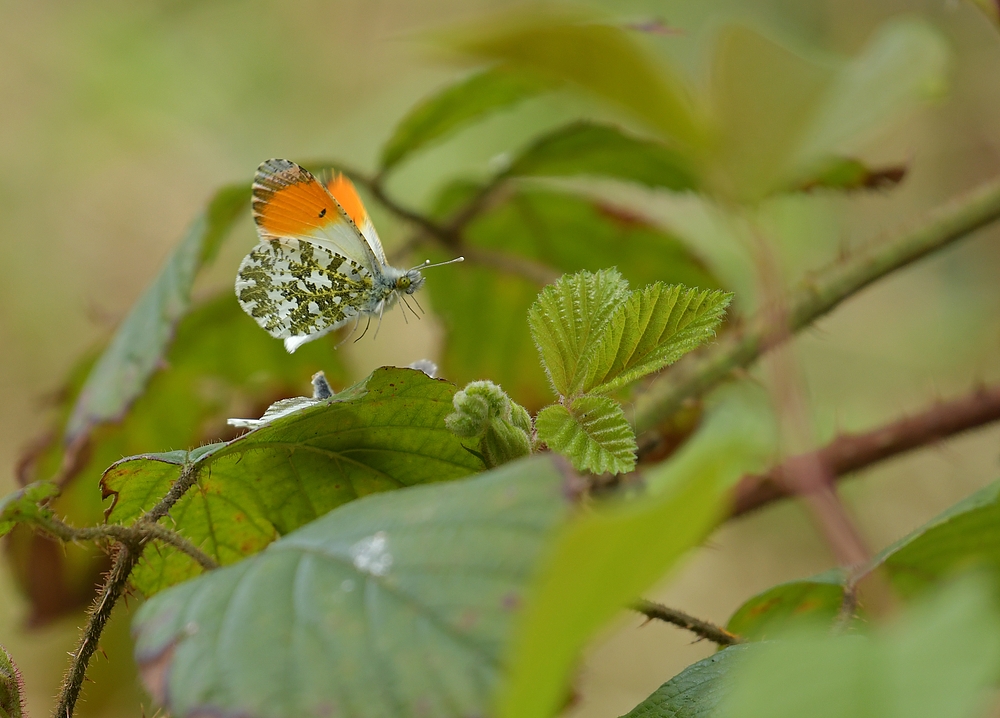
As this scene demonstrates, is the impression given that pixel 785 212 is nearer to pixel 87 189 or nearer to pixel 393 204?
pixel 393 204

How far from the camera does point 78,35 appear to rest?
3408 millimetres

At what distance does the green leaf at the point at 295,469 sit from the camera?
0.63 m

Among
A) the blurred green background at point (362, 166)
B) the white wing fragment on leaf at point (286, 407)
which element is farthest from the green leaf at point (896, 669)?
the blurred green background at point (362, 166)

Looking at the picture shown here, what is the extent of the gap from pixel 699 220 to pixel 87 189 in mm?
2137

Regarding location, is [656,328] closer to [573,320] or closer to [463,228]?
[573,320]

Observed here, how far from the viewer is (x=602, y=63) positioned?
2.31 feet

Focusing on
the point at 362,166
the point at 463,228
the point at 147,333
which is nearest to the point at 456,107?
the point at 463,228

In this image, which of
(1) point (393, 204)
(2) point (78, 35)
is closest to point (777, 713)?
(1) point (393, 204)

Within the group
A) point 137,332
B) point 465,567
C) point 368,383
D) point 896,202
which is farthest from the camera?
point 896,202

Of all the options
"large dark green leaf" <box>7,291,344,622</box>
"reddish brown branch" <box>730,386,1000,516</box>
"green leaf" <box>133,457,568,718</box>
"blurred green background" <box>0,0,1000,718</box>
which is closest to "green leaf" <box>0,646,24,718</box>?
"green leaf" <box>133,457,568,718</box>

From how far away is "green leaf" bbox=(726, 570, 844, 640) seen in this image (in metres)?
0.75

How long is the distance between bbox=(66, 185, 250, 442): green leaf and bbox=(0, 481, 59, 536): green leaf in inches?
13.1

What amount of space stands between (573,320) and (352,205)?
1.84 ft

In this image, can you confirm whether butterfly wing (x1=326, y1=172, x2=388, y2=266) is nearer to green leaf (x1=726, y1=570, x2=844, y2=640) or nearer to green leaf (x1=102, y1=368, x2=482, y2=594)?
green leaf (x1=102, y1=368, x2=482, y2=594)
